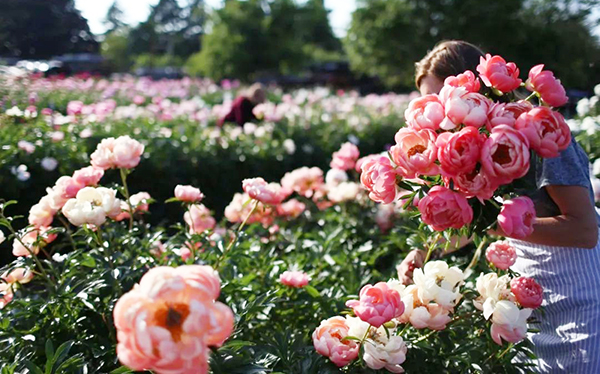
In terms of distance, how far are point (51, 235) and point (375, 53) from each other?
22.1m

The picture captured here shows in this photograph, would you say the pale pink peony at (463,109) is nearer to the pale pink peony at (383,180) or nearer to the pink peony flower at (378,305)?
the pale pink peony at (383,180)

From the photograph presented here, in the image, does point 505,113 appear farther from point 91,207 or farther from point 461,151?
point 91,207

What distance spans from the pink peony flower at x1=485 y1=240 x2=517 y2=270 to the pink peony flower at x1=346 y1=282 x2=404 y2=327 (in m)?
0.40

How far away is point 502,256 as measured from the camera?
147cm

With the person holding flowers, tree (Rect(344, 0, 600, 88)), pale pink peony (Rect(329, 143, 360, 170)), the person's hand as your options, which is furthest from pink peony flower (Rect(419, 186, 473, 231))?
tree (Rect(344, 0, 600, 88))

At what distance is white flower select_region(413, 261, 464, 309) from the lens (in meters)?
1.27

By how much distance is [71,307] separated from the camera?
1.54 m

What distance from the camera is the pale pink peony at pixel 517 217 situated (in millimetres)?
1081

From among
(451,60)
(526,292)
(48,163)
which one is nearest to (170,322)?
(526,292)

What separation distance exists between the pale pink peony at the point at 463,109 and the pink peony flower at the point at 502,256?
0.50 m

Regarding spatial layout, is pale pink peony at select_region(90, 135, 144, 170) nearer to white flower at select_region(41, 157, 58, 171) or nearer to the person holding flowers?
the person holding flowers

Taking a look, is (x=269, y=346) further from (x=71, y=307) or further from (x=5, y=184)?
(x=5, y=184)

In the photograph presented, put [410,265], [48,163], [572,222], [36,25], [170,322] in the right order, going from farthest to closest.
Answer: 1. [36,25]
2. [48,163]
3. [410,265]
4. [572,222]
5. [170,322]

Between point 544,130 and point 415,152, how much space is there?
0.81 ft
